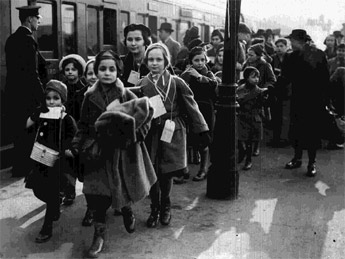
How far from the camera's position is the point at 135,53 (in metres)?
5.39

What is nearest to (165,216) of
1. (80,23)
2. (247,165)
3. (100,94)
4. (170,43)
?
(100,94)

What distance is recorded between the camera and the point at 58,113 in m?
4.22

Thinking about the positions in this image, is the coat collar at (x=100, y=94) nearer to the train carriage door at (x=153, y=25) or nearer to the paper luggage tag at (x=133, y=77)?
the paper luggage tag at (x=133, y=77)

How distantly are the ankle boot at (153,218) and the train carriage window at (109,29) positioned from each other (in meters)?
5.19

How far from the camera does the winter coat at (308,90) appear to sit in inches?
257

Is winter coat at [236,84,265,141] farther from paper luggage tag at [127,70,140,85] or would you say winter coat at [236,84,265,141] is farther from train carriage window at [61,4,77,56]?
train carriage window at [61,4,77,56]

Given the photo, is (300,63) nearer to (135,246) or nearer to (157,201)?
(157,201)

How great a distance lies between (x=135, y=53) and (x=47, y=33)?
2.50m

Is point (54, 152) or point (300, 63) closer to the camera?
point (54, 152)

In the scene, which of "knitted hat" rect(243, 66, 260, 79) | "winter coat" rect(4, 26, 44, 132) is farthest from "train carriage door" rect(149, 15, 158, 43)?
"winter coat" rect(4, 26, 44, 132)

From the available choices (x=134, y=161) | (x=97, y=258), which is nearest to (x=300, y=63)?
(x=134, y=161)

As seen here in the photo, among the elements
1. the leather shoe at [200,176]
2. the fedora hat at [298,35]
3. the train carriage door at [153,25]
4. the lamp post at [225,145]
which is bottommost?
the leather shoe at [200,176]

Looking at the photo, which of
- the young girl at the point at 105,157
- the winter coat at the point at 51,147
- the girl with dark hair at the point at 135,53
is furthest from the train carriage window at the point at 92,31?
the young girl at the point at 105,157

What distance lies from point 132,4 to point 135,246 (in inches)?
273
